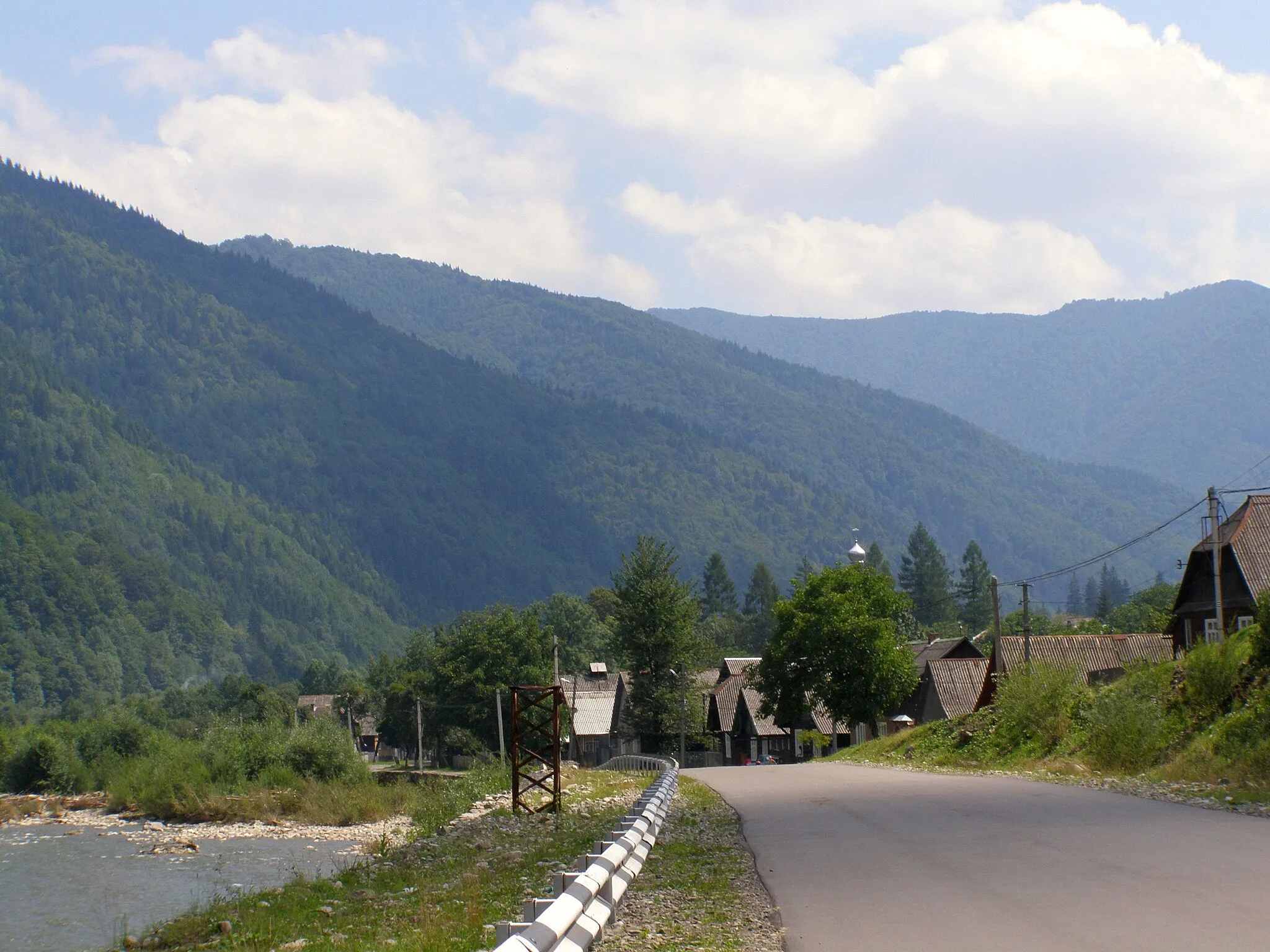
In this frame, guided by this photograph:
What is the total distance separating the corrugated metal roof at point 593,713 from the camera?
9362 cm

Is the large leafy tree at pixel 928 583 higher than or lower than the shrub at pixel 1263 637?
higher

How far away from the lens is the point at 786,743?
7931 centimetres

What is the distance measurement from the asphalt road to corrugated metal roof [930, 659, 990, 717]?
44343mm

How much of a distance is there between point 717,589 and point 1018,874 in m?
182

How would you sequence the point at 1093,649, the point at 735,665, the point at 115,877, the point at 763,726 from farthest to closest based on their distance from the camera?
the point at 735,665, the point at 763,726, the point at 1093,649, the point at 115,877

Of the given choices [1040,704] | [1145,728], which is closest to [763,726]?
[1040,704]

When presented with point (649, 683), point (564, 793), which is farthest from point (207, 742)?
point (564, 793)

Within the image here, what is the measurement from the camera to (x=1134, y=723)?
2512cm

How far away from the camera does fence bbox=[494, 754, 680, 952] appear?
23.6ft

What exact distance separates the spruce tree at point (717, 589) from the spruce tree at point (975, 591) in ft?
120

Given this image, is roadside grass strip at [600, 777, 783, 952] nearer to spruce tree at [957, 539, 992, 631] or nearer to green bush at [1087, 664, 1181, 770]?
green bush at [1087, 664, 1181, 770]

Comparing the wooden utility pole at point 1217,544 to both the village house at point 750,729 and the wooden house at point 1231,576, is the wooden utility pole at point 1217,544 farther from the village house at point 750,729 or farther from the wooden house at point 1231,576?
the village house at point 750,729

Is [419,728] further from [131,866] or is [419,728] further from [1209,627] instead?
[1209,627]

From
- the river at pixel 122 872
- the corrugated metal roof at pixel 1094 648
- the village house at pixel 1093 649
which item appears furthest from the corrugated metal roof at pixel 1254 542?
the river at pixel 122 872
